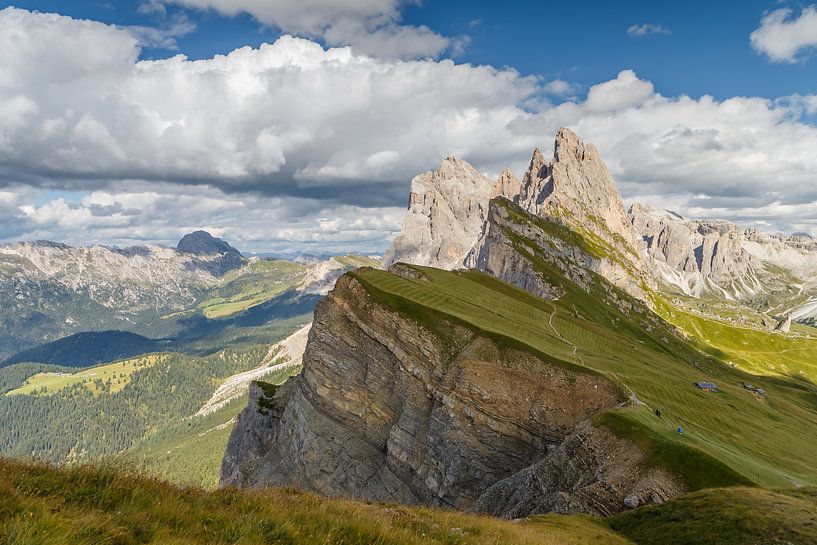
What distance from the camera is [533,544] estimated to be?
1346 cm

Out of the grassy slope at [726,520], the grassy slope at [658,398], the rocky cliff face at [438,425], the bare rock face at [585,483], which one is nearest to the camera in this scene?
the grassy slope at [726,520]

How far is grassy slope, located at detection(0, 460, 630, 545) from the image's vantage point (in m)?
7.07

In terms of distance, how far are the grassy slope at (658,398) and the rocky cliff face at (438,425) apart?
10.8 feet

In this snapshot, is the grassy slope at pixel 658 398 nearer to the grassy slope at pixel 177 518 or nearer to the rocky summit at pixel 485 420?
the rocky summit at pixel 485 420

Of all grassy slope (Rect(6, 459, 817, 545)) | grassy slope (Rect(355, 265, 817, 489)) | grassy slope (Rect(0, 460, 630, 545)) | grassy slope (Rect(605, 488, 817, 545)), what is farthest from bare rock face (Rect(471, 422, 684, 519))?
grassy slope (Rect(0, 460, 630, 545))

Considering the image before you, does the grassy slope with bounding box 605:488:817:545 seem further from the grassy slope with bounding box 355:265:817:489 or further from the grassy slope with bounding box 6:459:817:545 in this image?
the grassy slope with bounding box 355:265:817:489

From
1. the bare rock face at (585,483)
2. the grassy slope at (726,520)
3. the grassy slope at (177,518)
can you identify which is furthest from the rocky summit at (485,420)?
the grassy slope at (177,518)

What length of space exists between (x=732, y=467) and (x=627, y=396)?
14577mm

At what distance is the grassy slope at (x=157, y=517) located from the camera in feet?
23.2

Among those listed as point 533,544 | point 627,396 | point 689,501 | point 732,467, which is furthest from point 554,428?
point 533,544

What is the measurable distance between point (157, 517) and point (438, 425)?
45933 mm

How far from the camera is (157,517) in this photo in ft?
29.3

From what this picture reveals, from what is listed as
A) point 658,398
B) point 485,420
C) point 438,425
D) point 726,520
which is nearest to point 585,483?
point 726,520

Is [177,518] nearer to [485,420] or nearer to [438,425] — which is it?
[485,420]
